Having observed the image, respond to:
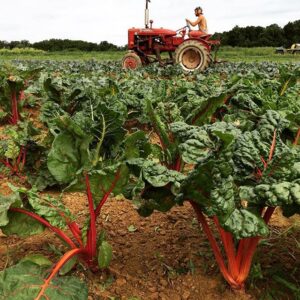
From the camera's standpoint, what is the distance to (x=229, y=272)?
1.77 m

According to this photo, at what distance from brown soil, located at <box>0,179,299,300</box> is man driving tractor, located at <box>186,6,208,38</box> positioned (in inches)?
522

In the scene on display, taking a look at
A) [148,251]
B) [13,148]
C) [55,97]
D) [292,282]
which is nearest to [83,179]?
[148,251]

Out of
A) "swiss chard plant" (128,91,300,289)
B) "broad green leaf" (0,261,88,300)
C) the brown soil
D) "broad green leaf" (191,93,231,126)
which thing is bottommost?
the brown soil

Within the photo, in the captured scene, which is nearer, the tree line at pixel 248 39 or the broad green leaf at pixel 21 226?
the broad green leaf at pixel 21 226

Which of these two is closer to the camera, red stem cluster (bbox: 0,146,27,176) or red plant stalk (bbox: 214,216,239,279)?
red plant stalk (bbox: 214,216,239,279)

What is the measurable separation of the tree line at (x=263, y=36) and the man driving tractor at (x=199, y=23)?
3692 cm

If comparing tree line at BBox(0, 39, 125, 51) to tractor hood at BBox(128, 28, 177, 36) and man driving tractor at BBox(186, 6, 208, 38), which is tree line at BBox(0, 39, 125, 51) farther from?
tractor hood at BBox(128, 28, 177, 36)

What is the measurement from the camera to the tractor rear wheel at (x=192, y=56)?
13.7 m

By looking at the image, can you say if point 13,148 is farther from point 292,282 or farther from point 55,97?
point 292,282

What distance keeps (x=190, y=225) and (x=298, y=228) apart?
0.65 metres

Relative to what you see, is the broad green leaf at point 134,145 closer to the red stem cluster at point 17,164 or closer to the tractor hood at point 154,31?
the red stem cluster at point 17,164

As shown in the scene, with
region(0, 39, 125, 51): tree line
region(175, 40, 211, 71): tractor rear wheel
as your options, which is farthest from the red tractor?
region(0, 39, 125, 51): tree line

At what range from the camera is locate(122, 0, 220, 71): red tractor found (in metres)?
14.0

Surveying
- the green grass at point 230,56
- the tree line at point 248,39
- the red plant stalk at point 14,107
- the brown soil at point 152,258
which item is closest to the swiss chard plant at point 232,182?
the brown soil at point 152,258
